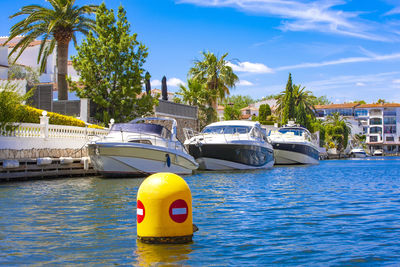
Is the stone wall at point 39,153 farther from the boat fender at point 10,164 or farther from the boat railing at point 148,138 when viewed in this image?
the boat railing at point 148,138

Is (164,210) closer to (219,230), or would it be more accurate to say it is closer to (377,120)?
(219,230)

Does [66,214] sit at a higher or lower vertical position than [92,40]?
lower

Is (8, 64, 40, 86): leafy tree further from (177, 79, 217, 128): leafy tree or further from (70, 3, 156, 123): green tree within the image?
(70, 3, 156, 123): green tree

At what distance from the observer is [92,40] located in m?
33.0

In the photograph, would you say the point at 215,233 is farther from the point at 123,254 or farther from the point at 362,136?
the point at 362,136

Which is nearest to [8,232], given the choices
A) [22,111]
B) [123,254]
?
[123,254]

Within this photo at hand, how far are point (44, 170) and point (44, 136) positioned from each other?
6.16 ft

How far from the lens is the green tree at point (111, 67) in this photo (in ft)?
108

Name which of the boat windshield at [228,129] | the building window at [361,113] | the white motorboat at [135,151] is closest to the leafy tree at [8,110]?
the white motorboat at [135,151]

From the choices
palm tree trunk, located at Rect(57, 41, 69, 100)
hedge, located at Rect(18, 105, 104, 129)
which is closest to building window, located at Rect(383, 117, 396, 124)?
palm tree trunk, located at Rect(57, 41, 69, 100)

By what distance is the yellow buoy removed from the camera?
7.66 meters

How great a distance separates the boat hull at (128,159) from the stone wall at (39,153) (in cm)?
236

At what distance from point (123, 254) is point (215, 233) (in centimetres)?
217

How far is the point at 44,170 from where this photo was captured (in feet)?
72.8
